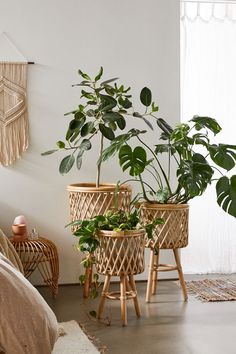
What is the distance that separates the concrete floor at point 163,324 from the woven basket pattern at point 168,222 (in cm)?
40

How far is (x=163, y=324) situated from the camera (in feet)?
12.9

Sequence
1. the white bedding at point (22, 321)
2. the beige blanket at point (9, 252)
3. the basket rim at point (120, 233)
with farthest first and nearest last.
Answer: the beige blanket at point (9, 252), the basket rim at point (120, 233), the white bedding at point (22, 321)

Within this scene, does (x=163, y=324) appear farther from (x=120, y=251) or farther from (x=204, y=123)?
(x=204, y=123)

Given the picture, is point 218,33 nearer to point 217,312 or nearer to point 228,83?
point 228,83

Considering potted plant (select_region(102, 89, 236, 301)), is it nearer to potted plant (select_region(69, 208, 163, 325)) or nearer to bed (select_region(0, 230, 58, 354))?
potted plant (select_region(69, 208, 163, 325))

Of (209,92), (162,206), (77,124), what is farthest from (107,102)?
(209,92)

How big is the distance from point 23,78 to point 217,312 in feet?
7.13

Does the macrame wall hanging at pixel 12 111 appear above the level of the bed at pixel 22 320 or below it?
above

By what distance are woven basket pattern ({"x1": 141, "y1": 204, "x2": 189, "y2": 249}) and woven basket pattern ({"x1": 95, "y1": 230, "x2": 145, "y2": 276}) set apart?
1.44ft

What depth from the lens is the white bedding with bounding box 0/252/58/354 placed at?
257 cm

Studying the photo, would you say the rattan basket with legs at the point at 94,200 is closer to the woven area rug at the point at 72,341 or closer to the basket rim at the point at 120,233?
the basket rim at the point at 120,233

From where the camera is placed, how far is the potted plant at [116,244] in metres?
3.94

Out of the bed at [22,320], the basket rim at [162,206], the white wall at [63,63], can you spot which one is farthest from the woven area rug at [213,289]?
the bed at [22,320]

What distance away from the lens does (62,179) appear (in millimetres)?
5086
